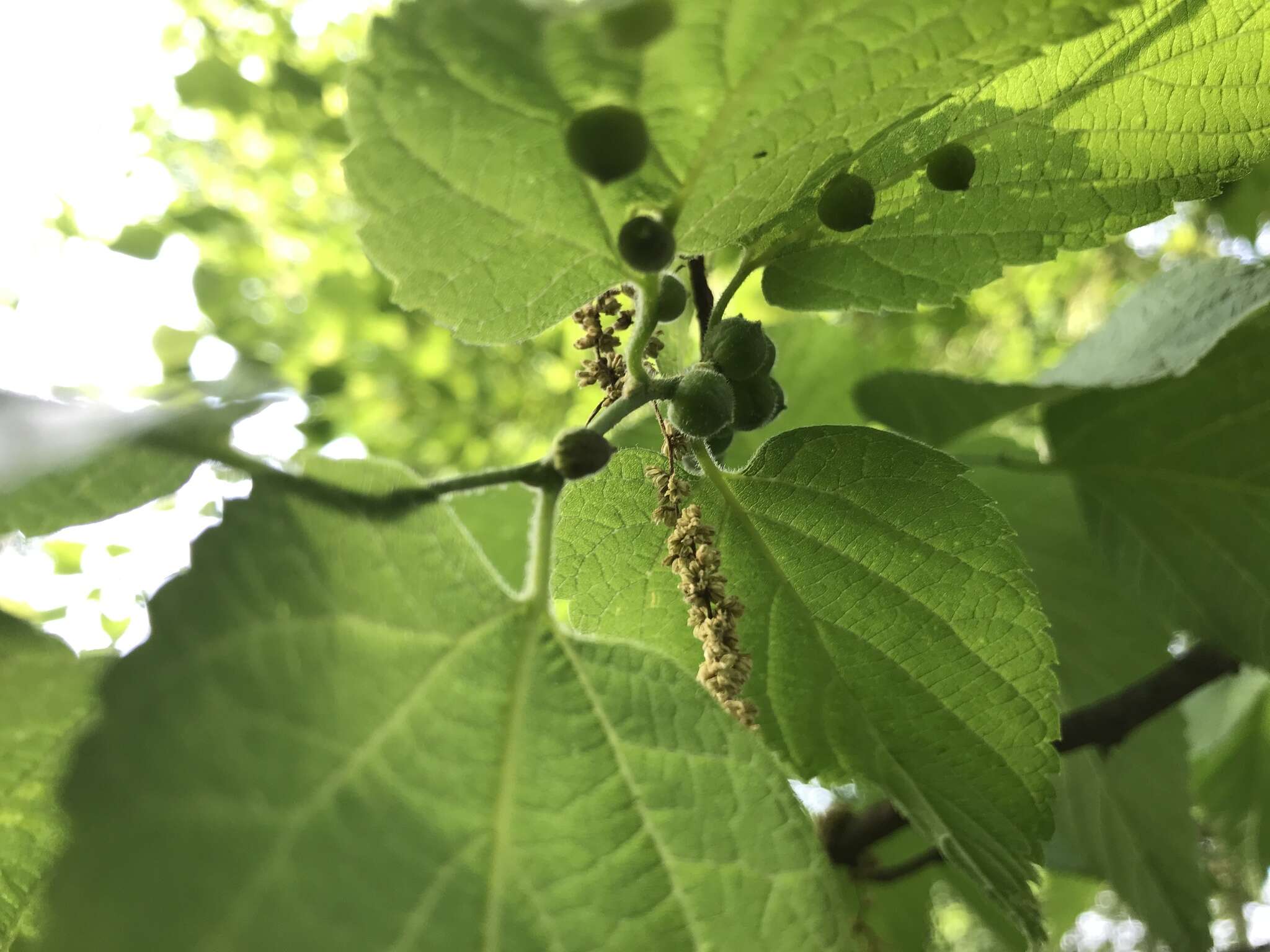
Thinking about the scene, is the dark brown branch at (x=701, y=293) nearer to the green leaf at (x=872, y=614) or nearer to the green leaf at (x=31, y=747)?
the green leaf at (x=872, y=614)

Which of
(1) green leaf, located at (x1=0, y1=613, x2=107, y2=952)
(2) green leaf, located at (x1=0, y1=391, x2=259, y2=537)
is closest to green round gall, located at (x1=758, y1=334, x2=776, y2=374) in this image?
(2) green leaf, located at (x1=0, y1=391, x2=259, y2=537)

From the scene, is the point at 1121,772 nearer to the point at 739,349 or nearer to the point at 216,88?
the point at 739,349

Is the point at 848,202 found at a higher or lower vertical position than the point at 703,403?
higher

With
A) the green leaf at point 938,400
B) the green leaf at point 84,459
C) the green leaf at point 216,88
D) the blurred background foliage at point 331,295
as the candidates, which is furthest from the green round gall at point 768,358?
the green leaf at point 216,88

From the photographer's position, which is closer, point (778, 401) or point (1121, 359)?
point (778, 401)

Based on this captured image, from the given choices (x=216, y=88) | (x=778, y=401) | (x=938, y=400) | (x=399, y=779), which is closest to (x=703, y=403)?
(x=778, y=401)
